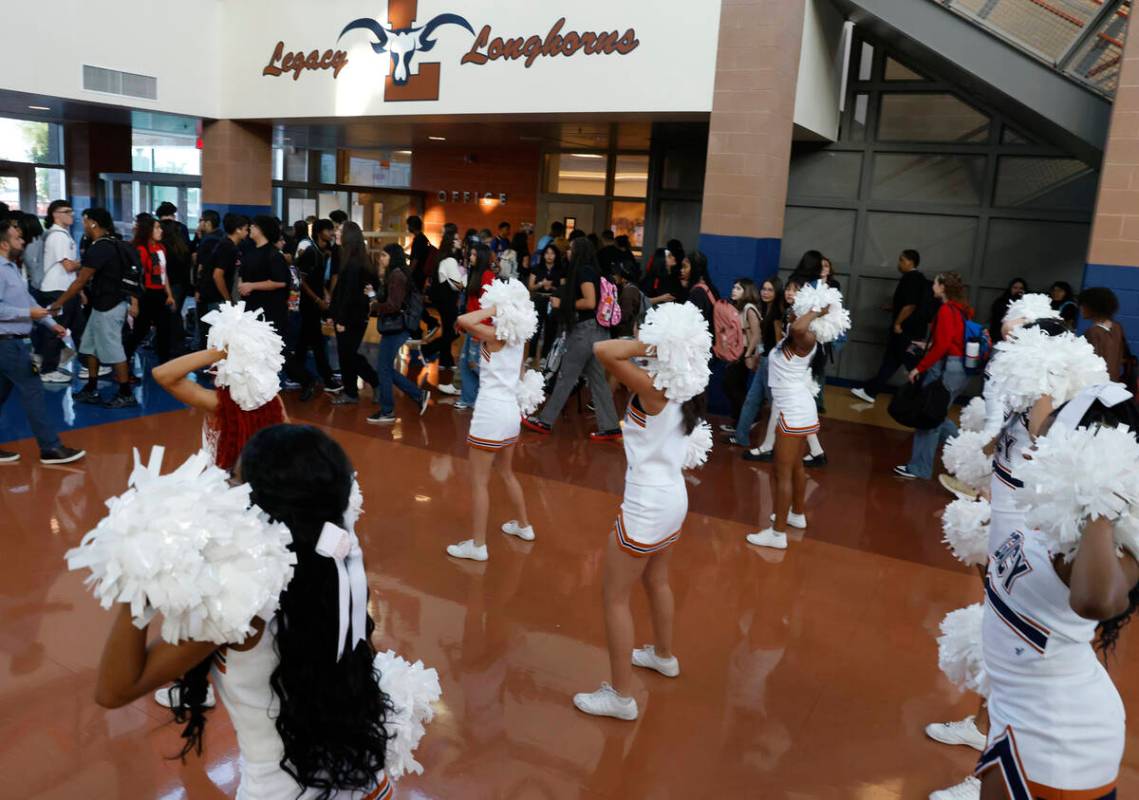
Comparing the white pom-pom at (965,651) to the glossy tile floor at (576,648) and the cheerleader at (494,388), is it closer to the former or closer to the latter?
the glossy tile floor at (576,648)

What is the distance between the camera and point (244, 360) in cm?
320

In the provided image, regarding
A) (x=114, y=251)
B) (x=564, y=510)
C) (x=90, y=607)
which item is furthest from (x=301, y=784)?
(x=114, y=251)

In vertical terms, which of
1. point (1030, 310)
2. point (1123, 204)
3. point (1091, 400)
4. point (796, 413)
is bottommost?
point (796, 413)

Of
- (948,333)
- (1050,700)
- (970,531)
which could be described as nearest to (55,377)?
(948,333)

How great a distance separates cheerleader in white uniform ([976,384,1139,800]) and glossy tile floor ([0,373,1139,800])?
134 centimetres

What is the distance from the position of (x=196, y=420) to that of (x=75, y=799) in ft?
17.2

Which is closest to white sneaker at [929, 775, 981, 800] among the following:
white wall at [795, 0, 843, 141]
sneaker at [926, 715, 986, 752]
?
sneaker at [926, 715, 986, 752]

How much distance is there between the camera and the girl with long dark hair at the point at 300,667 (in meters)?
1.70

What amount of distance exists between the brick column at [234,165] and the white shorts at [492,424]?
9121 mm

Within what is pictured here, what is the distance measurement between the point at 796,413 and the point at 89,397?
6.33 m

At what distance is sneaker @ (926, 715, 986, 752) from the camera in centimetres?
353

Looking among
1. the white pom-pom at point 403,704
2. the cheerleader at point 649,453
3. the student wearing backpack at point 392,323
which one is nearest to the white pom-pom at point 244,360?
the cheerleader at point 649,453

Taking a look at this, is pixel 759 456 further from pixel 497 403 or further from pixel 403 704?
pixel 403 704

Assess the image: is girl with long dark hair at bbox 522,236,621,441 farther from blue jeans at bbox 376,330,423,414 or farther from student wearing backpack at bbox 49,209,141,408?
student wearing backpack at bbox 49,209,141,408
